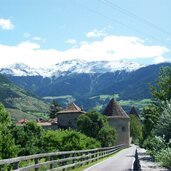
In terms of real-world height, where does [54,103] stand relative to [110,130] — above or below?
above

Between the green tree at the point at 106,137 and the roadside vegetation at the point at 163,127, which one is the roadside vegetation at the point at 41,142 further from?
the green tree at the point at 106,137

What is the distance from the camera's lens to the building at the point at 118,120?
12681 centimetres

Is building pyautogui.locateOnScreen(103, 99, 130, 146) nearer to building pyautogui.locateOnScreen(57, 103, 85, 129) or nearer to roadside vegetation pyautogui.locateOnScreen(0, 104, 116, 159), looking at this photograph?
building pyautogui.locateOnScreen(57, 103, 85, 129)

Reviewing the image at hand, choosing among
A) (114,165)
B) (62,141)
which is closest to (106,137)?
(62,141)

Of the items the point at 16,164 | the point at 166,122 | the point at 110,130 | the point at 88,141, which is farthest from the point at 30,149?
the point at 110,130

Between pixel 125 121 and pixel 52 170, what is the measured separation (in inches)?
4479

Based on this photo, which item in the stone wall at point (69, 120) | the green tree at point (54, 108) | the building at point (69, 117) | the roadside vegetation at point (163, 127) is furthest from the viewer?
the green tree at point (54, 108)

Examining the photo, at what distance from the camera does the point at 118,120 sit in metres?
128

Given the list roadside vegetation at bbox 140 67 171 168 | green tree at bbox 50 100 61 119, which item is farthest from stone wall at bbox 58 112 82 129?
roadside vegetation at bbox 140 67 171 168

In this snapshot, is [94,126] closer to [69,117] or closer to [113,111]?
[113,111]

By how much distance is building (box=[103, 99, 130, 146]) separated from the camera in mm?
126812

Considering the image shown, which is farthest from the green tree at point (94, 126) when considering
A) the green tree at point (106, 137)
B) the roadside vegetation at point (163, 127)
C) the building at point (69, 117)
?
the building at point (69, 117)

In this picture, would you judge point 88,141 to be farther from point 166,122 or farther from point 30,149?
point 166,122

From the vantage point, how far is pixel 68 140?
115 ft
